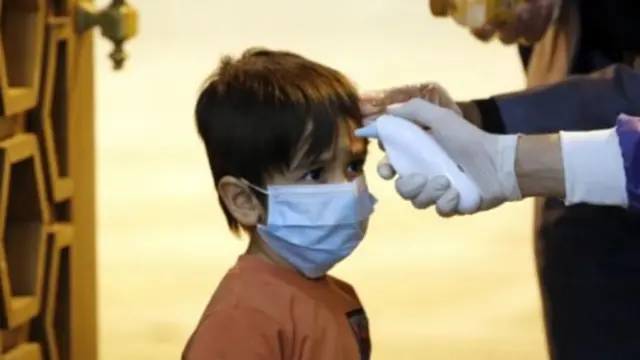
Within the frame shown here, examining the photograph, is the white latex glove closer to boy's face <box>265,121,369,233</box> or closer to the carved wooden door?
boy's face <box>265,121,369,233</box>

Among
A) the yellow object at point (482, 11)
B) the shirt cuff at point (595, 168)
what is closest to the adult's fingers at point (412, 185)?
the shirt cuff at point (595, 168)

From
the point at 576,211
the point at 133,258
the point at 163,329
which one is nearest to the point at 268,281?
the point at 576,211

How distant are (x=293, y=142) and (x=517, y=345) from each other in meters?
1.35

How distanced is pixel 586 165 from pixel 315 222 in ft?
0.98

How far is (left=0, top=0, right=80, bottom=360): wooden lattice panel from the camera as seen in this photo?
139 cm

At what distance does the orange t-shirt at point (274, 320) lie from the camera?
120cm

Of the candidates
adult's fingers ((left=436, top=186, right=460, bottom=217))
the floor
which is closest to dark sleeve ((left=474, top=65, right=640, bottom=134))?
adult's fingers ((left=436, top=186, right=460, bottom=217))

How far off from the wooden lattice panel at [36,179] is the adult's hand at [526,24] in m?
0.47

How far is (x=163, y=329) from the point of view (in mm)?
2533

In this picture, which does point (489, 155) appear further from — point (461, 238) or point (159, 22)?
point (159, 22)

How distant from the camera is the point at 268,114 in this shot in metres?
1.28

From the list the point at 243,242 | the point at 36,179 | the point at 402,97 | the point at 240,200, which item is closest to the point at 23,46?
the point at 36,179

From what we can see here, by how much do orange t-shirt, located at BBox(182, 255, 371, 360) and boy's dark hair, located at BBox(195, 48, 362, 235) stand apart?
0.10 m

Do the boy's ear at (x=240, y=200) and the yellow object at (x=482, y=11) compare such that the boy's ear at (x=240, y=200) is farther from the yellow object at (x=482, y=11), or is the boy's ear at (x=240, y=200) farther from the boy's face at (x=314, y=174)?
the yellow object at (x=482, y=11)
